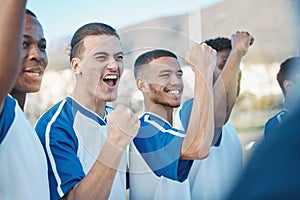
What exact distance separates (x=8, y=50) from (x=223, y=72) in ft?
2.71

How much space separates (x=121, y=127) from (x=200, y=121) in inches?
9.7

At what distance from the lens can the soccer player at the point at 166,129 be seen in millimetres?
1321

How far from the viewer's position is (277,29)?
1378 millimetres

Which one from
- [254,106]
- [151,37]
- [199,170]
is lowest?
[199,170]

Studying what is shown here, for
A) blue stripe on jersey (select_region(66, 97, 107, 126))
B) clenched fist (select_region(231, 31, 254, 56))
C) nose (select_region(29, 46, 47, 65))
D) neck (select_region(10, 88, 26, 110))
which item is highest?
clenched fist (select_region(231, 31, 254, 56))

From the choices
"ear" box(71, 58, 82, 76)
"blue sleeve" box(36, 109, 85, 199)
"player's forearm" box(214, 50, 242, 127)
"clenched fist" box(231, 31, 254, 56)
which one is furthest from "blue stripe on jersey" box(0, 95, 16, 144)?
"clenched fist" box(231, 31, 254, 56)

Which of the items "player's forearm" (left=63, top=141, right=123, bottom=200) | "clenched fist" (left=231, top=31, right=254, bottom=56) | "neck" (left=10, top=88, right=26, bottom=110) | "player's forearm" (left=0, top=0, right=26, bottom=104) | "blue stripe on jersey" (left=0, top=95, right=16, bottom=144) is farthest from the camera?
"clenched fist" (left=231, top=31, right=254, bottom=56)

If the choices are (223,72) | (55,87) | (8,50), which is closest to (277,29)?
(223,72)

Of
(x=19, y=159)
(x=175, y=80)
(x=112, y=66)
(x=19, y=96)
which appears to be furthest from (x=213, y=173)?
(x=19, y=159)

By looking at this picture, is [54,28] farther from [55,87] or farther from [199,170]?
[199,170]

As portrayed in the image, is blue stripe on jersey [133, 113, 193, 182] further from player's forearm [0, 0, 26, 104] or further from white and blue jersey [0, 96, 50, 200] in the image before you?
player's forearm [0, 0, 26, 104]

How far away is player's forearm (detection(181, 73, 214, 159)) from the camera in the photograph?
4.34ft

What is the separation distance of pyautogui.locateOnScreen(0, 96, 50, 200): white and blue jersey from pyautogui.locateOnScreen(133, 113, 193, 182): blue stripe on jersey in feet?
1.18

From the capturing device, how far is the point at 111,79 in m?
1.27
